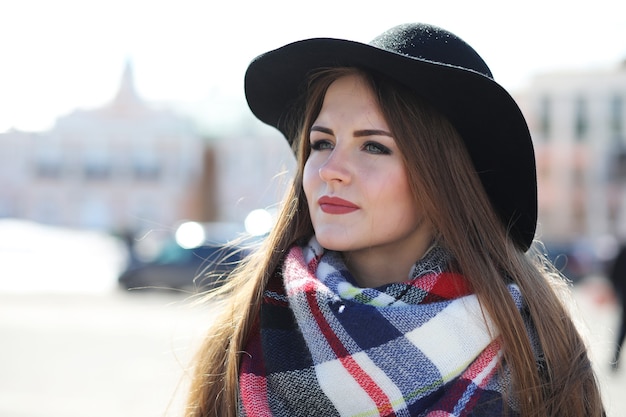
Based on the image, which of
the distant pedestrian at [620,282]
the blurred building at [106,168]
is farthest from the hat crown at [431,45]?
the blurred building at [106,168]

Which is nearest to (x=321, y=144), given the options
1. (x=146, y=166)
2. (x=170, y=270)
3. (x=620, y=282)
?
(x=620, y=282)

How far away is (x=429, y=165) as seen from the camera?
2.06 metres

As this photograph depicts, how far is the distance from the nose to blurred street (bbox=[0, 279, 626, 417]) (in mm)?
731

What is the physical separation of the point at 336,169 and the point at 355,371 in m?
→ 0.51

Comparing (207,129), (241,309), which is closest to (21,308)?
(241,309)

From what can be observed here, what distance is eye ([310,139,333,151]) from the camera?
85.6 inches

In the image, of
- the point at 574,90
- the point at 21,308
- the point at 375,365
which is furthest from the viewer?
the point at 574,90

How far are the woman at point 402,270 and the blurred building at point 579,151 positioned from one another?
38.1 metres

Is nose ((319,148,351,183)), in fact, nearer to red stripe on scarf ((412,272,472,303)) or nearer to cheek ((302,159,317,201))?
cheek ((302,159,317,201))

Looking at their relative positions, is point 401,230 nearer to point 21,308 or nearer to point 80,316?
point 80,316

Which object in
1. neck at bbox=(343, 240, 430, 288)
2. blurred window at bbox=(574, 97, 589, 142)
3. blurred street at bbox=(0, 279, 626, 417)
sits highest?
neck at bbox=(343, 240, 430, 288)

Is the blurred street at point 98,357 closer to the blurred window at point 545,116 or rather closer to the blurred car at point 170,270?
the blurred car at point 170,270

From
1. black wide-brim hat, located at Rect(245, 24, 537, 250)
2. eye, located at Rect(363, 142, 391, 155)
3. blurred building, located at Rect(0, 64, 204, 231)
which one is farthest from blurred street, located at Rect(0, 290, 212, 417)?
blurred building, located at Rect(0, 64, 204, 231)

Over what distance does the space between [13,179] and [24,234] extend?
13.5m
